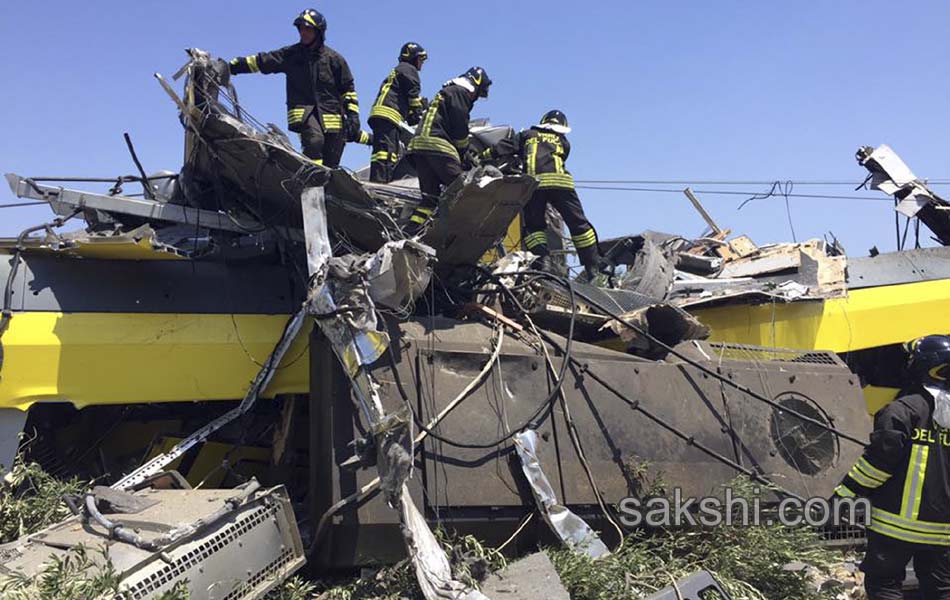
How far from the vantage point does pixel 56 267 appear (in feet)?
16.5

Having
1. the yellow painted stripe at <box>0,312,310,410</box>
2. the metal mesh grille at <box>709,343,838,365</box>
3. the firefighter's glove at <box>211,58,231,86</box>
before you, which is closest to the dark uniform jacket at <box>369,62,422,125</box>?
the firefighter's glove at <box>211,58,231,86</box>

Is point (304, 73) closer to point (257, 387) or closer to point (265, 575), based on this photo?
point (257, 387)

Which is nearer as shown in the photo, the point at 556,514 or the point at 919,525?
the point at 919,525

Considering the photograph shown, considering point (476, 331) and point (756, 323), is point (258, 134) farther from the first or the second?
point (756, 323)

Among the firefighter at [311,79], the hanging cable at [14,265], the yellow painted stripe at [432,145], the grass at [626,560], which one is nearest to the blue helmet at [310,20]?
the firefighter at [311,79]

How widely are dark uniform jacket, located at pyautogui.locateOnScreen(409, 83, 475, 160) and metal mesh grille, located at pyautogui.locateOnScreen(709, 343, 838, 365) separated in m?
2.60

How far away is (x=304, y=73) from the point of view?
6621 millimetres

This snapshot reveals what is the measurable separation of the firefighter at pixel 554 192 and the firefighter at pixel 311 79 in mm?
1813

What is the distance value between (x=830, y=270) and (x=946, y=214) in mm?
1819

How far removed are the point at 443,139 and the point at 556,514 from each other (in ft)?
10.7

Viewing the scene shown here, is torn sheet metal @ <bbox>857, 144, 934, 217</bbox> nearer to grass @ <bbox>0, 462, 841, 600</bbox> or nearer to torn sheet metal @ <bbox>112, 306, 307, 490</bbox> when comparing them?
grass @ <bbox>0, 462, 841, 600</bbox>

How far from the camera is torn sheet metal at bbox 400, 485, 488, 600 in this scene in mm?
3621

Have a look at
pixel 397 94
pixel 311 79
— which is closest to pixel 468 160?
pixel 397 94

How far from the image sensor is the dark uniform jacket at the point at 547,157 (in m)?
7.14
